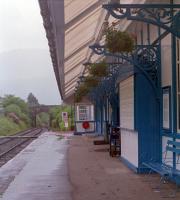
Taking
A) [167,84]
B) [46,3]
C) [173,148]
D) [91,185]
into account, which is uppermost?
[46,3]

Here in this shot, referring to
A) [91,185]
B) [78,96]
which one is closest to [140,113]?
[91,185]

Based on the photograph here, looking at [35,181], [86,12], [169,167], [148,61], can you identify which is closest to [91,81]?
[86,12]

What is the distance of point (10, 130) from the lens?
68.2 m

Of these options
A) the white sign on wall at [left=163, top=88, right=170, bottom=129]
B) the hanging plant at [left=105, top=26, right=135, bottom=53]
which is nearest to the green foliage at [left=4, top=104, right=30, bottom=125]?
the white sign on wall at [left=163, top=88, right=170, bottom=129]

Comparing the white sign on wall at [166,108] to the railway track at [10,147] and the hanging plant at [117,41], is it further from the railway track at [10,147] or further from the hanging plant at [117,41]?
the railway track at [10,147]

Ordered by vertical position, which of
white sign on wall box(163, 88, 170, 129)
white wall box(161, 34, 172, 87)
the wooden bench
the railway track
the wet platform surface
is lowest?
the railway track

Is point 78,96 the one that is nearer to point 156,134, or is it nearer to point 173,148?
point 156,134

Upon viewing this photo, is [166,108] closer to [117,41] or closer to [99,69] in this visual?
[117,41]

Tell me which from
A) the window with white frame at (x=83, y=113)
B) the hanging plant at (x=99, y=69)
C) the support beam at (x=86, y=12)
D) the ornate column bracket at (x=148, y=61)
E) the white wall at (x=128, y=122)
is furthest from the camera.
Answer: the window with white frame at (x=83, y=113)

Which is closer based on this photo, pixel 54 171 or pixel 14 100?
pixel 54 171

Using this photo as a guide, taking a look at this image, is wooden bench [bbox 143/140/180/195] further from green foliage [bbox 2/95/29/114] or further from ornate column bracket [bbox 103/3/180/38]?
green foliage [bbox 2/95/29/114]

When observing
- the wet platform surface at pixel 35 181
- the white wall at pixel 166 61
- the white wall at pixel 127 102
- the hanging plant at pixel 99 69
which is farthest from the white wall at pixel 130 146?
the hanging plant at pixel 99 69

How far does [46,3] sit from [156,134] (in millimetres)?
4619

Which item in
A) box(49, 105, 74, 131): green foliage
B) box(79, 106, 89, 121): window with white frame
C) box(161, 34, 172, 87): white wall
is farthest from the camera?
box(49, 105, 74, 131): green foliage
